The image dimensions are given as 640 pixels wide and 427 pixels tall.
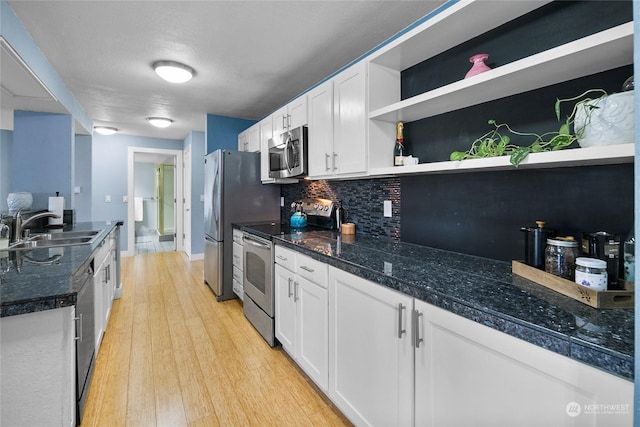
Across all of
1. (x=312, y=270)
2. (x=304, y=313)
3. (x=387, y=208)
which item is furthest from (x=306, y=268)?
(x=387, y=208)

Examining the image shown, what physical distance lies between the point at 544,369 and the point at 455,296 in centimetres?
29

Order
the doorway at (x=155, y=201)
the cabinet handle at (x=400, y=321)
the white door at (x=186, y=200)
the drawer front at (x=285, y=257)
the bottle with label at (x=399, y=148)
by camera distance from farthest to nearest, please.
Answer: the doorway at (x=155, y=201)
the white door at (x=186, y=200)
the drawer front at (x=285, y=257)
the bottle with label at (x=399, y=148)
the cabinet handle at (x=400, y=321)

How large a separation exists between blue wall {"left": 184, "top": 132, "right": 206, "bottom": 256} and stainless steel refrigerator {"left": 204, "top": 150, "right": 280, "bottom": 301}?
6.71 ft

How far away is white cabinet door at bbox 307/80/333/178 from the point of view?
2.27 m

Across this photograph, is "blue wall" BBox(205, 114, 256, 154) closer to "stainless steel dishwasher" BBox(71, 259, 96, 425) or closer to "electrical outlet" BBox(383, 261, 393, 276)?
"stainless steel dishwasher" BBox(71, 259, 96, 425)

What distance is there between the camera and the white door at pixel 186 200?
218 inches

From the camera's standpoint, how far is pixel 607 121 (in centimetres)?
95

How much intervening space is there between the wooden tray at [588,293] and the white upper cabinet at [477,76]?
1.35 feet

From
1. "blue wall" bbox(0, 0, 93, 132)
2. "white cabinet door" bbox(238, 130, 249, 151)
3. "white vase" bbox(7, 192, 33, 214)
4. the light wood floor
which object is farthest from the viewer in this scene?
"white cabinet door" bbox(238, 130, 249, 151)

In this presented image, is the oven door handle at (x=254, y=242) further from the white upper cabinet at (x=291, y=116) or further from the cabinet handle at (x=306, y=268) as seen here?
the white upper cabinet at (x=291, y=116)

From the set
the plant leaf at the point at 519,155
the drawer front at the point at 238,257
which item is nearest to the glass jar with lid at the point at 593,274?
the plant leaf at the point at 519,155

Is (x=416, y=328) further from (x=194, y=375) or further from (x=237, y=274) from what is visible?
(x=237, y=274)

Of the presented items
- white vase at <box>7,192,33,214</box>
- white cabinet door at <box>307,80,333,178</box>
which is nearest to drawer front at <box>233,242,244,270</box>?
white cabinet door at <box>307,80,333,178</box>

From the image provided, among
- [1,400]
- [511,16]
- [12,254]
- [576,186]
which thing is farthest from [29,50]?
[576,186]
